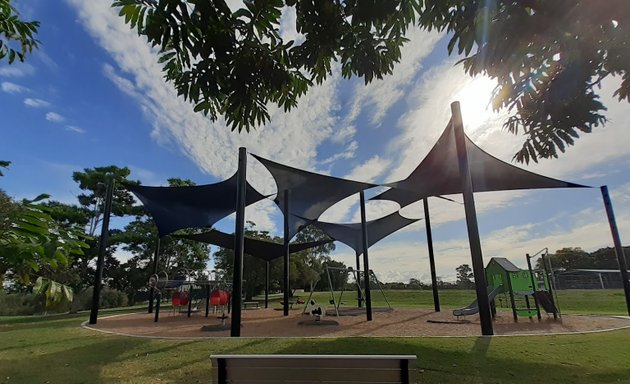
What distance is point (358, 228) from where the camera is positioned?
14.8 meters

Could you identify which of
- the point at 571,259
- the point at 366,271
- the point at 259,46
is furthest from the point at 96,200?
the point at 571,259

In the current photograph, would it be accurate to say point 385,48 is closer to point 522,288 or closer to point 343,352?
point 343,352

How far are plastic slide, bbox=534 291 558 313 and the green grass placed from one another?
2815 millimetres

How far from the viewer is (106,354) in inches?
196

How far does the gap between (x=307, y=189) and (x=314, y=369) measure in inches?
337

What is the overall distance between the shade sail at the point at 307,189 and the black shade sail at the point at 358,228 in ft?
8.42

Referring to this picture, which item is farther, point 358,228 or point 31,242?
point 358,228

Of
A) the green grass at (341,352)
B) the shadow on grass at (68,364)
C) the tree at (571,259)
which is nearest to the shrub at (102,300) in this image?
the green grass at (341,352)

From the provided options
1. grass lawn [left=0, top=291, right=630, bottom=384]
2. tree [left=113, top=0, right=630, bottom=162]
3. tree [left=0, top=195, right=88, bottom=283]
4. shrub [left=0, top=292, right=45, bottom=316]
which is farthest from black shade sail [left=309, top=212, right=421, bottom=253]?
shrub [left=0, top=292, right=45, bottom=316]

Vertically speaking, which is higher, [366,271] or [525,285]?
[366,271]

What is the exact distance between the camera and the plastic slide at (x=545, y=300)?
874 centimetres

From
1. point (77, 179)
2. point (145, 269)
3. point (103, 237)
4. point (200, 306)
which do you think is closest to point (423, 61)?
point (103, 237)

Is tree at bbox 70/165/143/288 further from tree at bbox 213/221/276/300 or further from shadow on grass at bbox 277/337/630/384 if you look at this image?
shadow on grass at bbox 277/337/630/384

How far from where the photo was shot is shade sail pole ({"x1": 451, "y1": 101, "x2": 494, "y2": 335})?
5.81 metres
